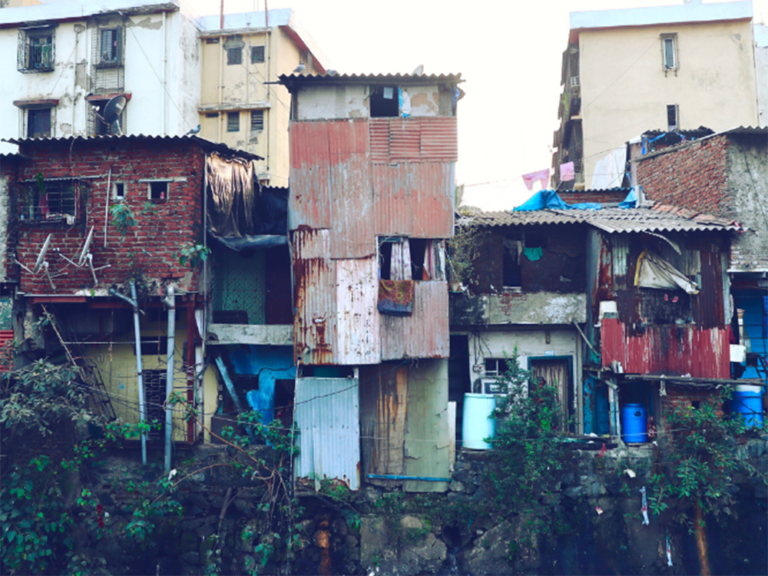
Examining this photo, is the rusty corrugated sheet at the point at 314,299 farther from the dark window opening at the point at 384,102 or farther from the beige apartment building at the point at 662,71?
the beige apartment building at the point at 662,71

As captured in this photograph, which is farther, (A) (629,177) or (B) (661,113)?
(B) (661,113)

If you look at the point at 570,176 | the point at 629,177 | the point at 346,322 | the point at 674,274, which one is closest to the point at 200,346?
the point at 346,322

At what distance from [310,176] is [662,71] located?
16.4 meters

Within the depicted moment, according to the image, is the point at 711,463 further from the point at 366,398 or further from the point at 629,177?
the point at 629,177

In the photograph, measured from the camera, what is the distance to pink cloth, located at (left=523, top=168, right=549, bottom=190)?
75.6 feet

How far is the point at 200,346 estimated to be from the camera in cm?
1284

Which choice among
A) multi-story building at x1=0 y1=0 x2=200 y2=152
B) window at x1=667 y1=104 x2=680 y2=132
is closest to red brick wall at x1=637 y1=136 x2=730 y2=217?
window at x1=667 y1=104 x2=680 y2=132

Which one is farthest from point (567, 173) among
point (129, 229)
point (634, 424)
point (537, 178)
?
point (129, 229)

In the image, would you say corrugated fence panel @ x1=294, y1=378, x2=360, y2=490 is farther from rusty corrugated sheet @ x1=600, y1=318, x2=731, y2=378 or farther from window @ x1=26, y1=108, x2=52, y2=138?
window @ x1=26, y1=108, x2=52, y2=138

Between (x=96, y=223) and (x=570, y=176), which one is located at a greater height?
(x=570, y=176)

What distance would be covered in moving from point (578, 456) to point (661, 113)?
15237 mm

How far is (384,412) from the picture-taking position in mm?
12602

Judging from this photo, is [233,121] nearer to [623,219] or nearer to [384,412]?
[384,412]

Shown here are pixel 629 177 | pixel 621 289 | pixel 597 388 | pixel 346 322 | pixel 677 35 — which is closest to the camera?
pixel 346 322
